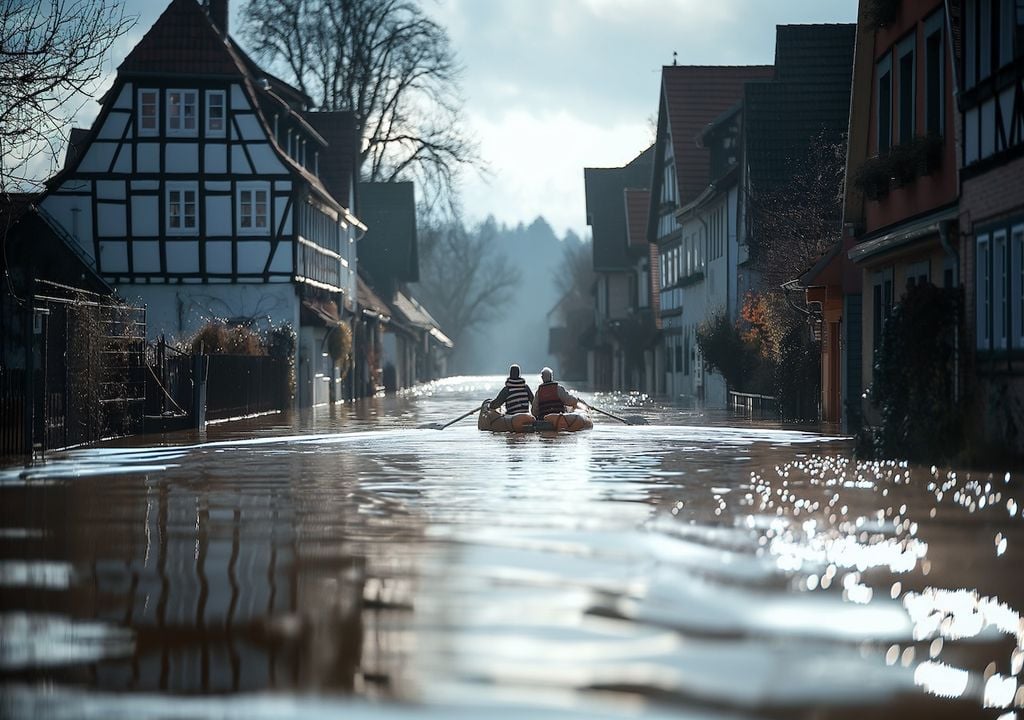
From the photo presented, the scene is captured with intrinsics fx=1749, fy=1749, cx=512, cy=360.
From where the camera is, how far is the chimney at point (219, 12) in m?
63.0

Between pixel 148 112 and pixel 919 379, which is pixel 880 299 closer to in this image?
pixel 919 379

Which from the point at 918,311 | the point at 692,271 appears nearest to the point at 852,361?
the point at 918,311

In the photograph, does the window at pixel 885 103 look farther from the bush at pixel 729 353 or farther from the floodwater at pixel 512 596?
the bush at pixel 729 353

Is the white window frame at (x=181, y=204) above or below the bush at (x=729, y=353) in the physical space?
above

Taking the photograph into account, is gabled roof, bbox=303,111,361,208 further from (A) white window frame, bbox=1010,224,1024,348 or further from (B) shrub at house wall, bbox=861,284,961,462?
(A) white window frame, bbox=1010,224,1024,348

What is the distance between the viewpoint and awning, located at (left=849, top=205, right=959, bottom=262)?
2409 centimetres

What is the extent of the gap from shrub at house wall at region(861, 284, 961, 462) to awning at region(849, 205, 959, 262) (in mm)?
1510

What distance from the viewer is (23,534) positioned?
13.4 meters

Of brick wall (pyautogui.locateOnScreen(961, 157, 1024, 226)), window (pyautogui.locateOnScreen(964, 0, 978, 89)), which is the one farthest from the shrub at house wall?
window (pyautogui.locateOnScreen(964, 0, 978, 89))

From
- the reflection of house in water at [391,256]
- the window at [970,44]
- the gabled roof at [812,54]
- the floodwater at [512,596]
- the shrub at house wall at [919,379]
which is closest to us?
the floodwater at [512,596]

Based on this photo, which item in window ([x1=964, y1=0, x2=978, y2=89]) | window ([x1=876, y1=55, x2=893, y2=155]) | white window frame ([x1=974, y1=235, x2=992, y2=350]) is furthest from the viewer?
window ([x1=876, y1=55, x2=893, y2=155])

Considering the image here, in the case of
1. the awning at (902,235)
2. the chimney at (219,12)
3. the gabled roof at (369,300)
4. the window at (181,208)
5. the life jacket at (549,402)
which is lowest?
the life jacket at (549,402)

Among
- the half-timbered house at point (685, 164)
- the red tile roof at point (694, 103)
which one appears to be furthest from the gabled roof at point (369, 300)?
the red tile roof at point (694, 103)

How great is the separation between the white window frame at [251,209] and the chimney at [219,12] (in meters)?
13.0
